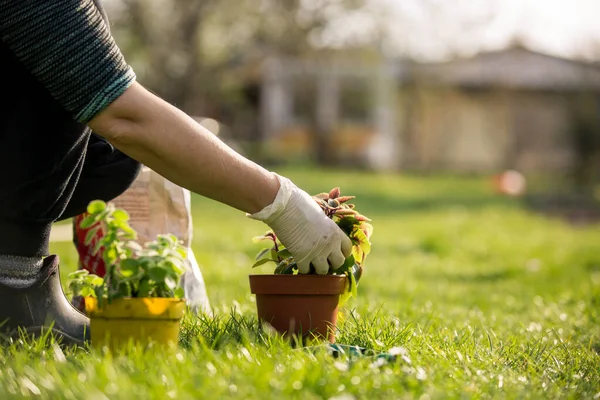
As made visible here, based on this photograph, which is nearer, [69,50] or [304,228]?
[69,50]

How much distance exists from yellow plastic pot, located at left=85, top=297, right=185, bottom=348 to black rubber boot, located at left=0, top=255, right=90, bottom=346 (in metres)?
0.29

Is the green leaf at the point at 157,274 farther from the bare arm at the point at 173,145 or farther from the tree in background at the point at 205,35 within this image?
the tree in background at the point at 205,35

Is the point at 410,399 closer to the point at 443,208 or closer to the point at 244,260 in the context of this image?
the point at 244,260

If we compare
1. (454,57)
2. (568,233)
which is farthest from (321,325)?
(454,57)

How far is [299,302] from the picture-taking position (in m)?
2.59

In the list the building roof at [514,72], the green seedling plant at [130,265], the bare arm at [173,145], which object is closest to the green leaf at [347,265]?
the bare arm at [173,145]

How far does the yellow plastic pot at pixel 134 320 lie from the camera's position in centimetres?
213

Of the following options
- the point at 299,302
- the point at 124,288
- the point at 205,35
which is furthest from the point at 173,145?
the point at 205,35

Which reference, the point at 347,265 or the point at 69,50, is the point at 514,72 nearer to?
the point at 347,265

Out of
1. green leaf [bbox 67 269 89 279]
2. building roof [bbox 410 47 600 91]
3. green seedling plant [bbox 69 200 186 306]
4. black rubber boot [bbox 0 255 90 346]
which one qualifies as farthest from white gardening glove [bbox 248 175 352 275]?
building roof [bbox 410 47 600 91]

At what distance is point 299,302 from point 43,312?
0.78m

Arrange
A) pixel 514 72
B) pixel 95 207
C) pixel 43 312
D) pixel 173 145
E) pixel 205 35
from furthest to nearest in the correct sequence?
1. pixel 514 72
2. pixel 205 35
3. pixel 43 312
4. pixel 173 145
5. pixel 95 207

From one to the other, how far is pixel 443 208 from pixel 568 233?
3.85 metres

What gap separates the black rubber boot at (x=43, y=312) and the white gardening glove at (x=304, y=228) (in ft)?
2.13
